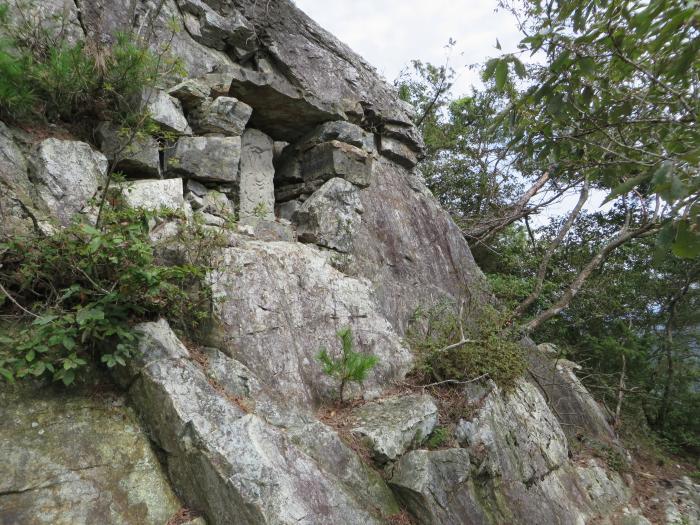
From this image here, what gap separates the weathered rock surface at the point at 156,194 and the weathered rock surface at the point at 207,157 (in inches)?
20.7

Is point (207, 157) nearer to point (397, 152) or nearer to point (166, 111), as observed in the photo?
point (166, 111)

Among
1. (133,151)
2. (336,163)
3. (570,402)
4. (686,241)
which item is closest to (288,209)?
(336,163)

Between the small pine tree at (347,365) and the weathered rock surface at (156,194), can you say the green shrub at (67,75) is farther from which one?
the small pine tree at (347,365)

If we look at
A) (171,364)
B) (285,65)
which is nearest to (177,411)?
(171,364)

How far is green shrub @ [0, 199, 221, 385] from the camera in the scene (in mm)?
3590

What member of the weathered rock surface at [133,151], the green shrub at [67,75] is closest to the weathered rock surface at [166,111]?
the green shrub at [67,75]

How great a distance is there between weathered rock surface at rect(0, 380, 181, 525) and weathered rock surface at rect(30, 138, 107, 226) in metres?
1.91

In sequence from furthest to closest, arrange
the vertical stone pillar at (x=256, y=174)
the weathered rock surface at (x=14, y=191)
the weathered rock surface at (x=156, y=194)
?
the vertical stone pillar at (x=256, y=174) → the weathered rock surface at (x=156, y=194) → the weathered rock surface at (x=14, y=191)

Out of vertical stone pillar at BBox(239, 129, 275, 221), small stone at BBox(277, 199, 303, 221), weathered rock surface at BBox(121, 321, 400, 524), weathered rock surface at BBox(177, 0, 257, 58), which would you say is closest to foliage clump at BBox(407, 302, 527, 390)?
weathered rock surface at BBox(121, 321, 400, 524)

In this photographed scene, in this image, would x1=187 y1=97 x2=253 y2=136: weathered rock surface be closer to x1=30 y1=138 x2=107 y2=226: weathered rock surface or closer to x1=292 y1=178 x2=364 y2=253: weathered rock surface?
x1=292 y1=178 x2=364 y2=253: weathered rock surface

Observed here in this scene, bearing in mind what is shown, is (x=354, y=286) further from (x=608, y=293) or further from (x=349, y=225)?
(x=608, y=293)

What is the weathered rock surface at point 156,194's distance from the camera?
5.25 metres

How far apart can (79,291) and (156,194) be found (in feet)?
6.33

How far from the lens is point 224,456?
3514 millimetres
